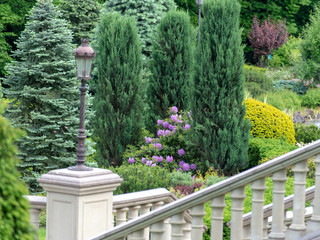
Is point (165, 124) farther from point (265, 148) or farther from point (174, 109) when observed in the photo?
point (265, 148)

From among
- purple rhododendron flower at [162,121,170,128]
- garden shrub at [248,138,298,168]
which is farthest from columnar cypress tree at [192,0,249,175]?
purple rhododendron flower at [162,121,170,128]

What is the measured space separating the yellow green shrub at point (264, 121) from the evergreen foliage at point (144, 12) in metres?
4.45

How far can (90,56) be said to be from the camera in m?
8.03

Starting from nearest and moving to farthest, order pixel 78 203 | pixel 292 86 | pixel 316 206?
pixel 316 206 < pixel 78 203 < pixel 292 86

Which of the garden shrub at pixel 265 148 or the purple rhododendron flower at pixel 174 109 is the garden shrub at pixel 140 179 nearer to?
the garden shrub at pixel 265 148

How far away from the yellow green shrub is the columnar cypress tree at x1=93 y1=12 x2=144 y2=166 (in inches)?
108

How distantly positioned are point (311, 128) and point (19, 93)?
803 cm

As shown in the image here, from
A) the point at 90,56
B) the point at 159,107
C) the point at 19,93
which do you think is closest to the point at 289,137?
the point at 159,107

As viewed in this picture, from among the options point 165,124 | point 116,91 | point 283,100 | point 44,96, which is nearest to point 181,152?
point 165,124

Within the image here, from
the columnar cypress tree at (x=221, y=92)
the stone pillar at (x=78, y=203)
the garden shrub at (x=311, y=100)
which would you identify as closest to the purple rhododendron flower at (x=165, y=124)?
the columnar cypress tree at (x=221, y=92)

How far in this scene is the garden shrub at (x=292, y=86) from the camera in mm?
25767

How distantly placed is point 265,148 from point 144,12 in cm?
683

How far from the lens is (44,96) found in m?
11.8

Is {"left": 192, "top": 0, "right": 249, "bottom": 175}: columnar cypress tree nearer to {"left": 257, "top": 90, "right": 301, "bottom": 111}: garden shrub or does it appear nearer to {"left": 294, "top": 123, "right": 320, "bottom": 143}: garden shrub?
{"left": 294, "top": 123, "right": 320, "bottom": 143}: garden shrub
